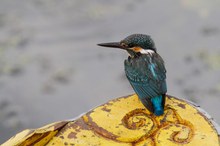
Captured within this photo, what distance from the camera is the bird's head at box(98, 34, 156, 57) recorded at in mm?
1604

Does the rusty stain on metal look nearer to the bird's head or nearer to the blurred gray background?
the bird's head

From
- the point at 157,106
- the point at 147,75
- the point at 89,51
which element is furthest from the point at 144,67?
the point at 89,51

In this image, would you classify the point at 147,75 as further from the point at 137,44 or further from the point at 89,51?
the point at 89,51

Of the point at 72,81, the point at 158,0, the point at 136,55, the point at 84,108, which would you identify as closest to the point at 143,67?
the point at 136,55

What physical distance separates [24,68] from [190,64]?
115cm

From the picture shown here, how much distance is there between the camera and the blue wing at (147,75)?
1.56 metres

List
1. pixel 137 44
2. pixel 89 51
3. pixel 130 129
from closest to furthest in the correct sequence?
pixel 130 129, pixel 137 44, pixel 89 51

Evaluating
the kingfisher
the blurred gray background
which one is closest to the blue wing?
the kingfisher

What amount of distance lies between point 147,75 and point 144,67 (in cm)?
3

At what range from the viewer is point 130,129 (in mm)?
1395

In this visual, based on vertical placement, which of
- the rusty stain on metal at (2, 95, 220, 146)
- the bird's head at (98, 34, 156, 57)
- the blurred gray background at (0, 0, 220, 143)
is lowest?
the rusty stain on metal at (2, 95, 220, 146)

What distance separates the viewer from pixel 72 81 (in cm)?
346

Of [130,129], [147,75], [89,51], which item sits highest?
[89,51]

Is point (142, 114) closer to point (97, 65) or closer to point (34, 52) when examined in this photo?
point (97, 65)
